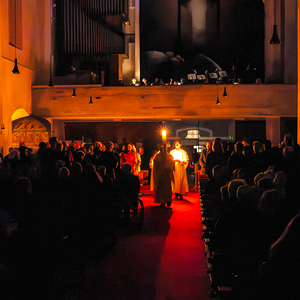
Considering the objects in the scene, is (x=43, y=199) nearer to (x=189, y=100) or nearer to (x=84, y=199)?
(x=84, y=199)

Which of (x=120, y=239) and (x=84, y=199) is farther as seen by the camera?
(x=120, y=239)

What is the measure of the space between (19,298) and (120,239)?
9.16 feet

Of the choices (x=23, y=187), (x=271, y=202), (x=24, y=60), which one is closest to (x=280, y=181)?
(x=271, y=202)

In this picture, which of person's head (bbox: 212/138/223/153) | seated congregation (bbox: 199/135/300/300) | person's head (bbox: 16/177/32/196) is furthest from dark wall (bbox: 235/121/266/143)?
person's head (bbox: 16/177/32/196)

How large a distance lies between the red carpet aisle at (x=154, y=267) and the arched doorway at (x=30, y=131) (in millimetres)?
8288

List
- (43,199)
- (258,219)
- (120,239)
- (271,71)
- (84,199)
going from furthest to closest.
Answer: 1. (271,71)
2. (120,239)
3. (84,199)
4. (43,199)
5. (258,219)

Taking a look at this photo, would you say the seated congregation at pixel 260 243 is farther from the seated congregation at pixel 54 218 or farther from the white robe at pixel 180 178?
the white robe at pixel 180 178

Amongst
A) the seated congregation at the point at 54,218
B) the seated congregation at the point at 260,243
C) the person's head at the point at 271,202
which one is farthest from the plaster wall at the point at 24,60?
the person's head at the point at 271,202

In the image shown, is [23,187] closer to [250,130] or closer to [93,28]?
[250,130]

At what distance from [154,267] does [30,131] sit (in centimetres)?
1053

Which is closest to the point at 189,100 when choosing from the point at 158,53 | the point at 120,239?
the point at 158,53

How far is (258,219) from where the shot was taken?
283 centimetres

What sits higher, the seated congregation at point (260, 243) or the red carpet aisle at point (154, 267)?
the seated congregation at point (260, 243)

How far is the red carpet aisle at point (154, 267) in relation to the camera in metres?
3.85
